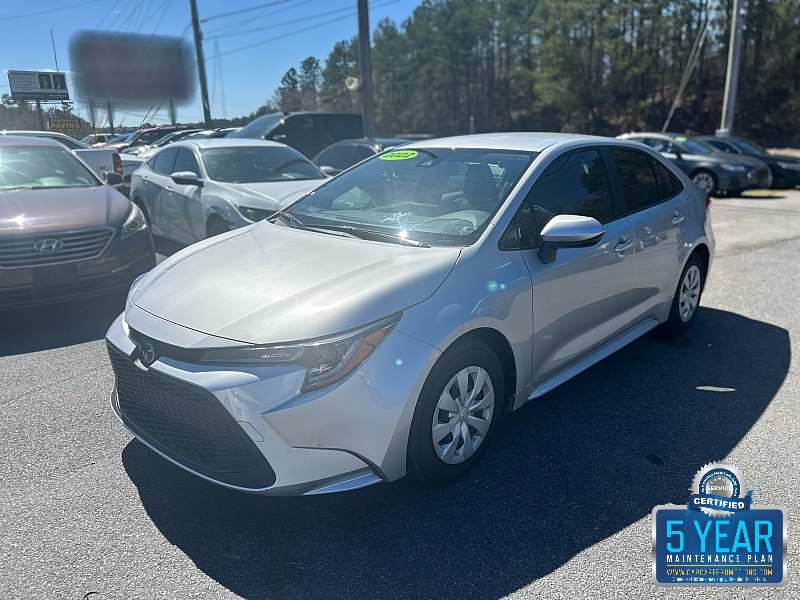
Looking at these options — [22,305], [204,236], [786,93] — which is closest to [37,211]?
[22,305]

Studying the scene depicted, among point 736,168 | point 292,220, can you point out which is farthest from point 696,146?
point 292,220

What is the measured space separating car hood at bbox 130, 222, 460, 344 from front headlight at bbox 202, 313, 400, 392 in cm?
4

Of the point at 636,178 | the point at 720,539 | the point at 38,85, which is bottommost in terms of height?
the point at 720,539

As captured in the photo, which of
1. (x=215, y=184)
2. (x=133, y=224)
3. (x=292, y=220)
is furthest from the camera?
(x=215, y=184)

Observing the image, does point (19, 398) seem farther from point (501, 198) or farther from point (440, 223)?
point (501, 198)

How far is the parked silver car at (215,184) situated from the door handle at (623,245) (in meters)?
3.93

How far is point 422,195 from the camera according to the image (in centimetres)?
363

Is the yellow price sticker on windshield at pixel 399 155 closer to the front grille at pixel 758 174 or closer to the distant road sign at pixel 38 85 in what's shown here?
the distant road sign at pixel 38 85

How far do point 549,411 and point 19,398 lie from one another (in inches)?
130

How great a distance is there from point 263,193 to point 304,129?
21.6 ft

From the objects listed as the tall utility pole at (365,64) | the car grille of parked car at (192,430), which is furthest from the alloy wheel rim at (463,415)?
the tall utility pole at (365,64)

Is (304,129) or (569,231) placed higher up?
(304,129)

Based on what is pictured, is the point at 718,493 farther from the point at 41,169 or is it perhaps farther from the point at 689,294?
the point at 41,169

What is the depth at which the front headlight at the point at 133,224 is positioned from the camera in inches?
219
